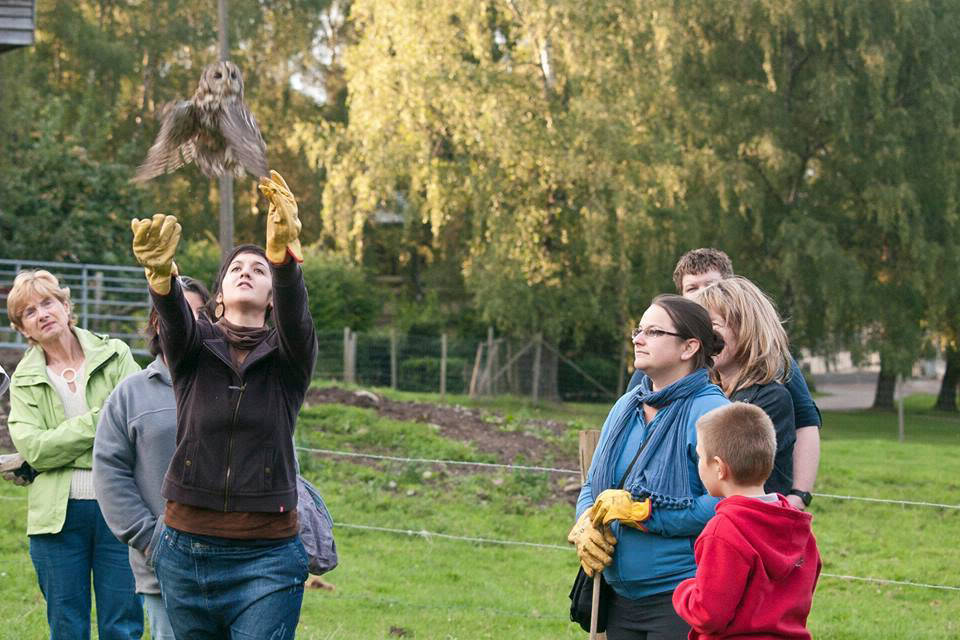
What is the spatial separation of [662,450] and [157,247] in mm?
1612

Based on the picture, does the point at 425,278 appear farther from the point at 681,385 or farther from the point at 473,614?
the point at 681,385

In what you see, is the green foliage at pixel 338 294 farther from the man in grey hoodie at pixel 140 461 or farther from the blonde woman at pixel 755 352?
the blonde woman at pixel 755 352

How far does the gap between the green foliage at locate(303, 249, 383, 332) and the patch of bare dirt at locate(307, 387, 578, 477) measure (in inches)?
444

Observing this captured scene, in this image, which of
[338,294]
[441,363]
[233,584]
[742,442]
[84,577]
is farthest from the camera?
[338,294]

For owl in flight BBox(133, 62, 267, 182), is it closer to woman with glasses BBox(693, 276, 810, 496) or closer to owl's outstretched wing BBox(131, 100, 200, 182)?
owl's outstretched wing BBox(131, 100, 200, 182)

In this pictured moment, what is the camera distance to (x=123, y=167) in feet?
80.9

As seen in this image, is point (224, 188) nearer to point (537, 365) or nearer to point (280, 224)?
point (280, 224)

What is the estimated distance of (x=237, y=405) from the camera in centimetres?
359

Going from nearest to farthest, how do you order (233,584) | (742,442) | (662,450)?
1. (742,442)
2. (233,584)
3. (662,450)

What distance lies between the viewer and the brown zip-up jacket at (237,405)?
3.54 meters

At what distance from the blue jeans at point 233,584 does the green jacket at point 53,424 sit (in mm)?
1435

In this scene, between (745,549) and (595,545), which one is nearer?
(745,549)

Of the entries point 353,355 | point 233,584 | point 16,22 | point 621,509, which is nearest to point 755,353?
point 621,509

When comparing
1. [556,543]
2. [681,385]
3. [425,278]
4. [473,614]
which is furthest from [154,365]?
[425,278]
